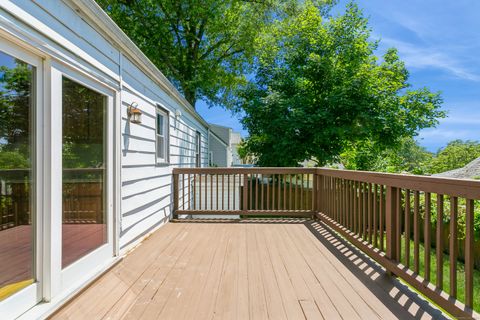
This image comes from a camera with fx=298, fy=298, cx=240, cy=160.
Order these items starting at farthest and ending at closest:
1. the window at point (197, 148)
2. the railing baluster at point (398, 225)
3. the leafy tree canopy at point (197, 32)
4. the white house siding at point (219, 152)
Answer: the white house siding at point (219, 152) < the leafy tree canopy at point (197, 32) < the window at point (197, 148) < the railing baluster at point (398, 225)

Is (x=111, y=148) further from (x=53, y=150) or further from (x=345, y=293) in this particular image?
(x=345, y=293)

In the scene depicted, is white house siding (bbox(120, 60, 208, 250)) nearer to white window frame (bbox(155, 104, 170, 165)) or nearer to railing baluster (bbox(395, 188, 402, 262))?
white window frame (bbox(155, 104, 170, 165))

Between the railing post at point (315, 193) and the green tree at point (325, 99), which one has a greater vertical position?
the green tree at point (325, 99)

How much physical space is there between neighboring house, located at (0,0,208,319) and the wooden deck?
0.87 ft

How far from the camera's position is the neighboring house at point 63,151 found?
1774mm

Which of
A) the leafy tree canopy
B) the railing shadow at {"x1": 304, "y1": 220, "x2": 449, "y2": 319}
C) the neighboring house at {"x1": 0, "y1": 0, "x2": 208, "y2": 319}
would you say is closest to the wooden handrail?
the railing shadow at {"x1": 304, "y1": 220, "x2": 449, "y2": 319}

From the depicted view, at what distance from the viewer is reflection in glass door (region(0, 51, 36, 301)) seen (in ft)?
5.62

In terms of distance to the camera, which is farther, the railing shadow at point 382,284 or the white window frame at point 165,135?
A: the white window frame at point 165,135

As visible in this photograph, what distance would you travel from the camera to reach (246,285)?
247 centimetres

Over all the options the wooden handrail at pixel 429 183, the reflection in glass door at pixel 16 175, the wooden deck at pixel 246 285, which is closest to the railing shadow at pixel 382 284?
the wooden deck at pixel 246 285

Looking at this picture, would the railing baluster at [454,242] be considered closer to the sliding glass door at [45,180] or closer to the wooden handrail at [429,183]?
the wooden handrail at [429,183]

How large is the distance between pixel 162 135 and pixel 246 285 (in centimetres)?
336

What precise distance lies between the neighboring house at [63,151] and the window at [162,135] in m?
1.15

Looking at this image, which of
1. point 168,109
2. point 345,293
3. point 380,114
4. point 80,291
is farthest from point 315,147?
point 80,291
